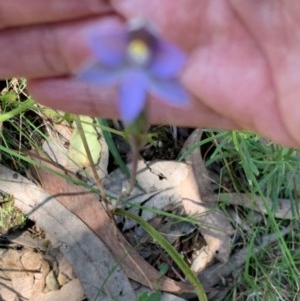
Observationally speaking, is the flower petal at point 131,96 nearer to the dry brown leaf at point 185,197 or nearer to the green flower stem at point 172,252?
the green flower stem at point 172,252

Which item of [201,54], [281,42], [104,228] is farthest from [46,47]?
[104,228]

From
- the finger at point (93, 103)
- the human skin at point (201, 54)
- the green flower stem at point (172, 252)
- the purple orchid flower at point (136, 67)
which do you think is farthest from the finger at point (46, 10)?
the green flower stem at point (172, 252)

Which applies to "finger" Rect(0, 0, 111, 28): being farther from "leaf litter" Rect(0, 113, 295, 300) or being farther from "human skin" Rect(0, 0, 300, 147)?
"leaf litter" Rect(0, 113, 295, 300)

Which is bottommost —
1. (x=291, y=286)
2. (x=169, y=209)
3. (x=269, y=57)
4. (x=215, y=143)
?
(x=291, y=286)

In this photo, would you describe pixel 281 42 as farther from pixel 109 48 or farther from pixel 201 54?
pixel 109 48

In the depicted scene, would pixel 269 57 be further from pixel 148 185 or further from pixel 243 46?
pixel 148 185

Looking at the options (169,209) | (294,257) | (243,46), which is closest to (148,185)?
(169,209)

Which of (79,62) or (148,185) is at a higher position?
(79,62)
